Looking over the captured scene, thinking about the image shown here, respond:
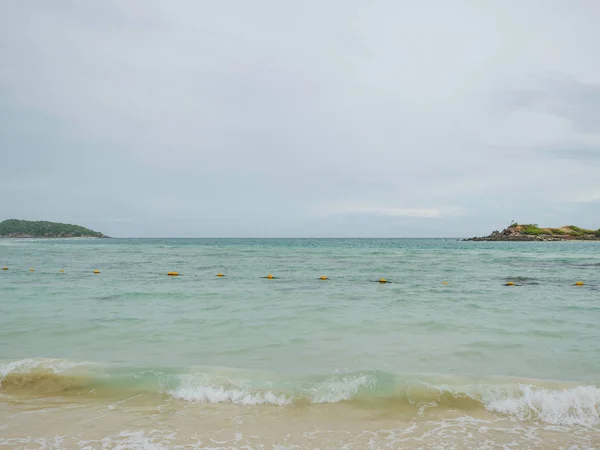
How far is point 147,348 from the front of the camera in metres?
8.55

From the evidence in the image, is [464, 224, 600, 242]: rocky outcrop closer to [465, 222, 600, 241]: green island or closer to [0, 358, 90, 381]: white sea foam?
[465, 222, 600, 241]: green island

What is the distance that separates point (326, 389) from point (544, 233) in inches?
5032

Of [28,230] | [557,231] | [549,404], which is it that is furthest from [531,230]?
[28,230]

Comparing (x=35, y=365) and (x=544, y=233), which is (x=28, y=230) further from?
(x=35, y=365)

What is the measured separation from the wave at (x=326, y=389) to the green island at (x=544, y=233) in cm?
11955

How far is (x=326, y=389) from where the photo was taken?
6.30m

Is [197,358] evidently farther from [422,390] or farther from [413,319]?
[413,319]

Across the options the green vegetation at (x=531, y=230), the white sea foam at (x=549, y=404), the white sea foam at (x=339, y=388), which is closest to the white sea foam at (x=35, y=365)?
the white sea foam at (x=339, y=388)

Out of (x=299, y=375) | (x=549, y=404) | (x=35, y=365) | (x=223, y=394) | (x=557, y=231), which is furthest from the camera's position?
(x=557, y=231)

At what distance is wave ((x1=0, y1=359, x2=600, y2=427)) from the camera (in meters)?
5.80

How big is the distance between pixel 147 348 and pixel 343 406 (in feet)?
15.7

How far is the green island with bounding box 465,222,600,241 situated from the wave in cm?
11955

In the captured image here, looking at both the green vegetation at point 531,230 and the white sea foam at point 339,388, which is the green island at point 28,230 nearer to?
the green vegetation at point 531,230

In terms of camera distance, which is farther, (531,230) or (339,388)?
(531,230)
